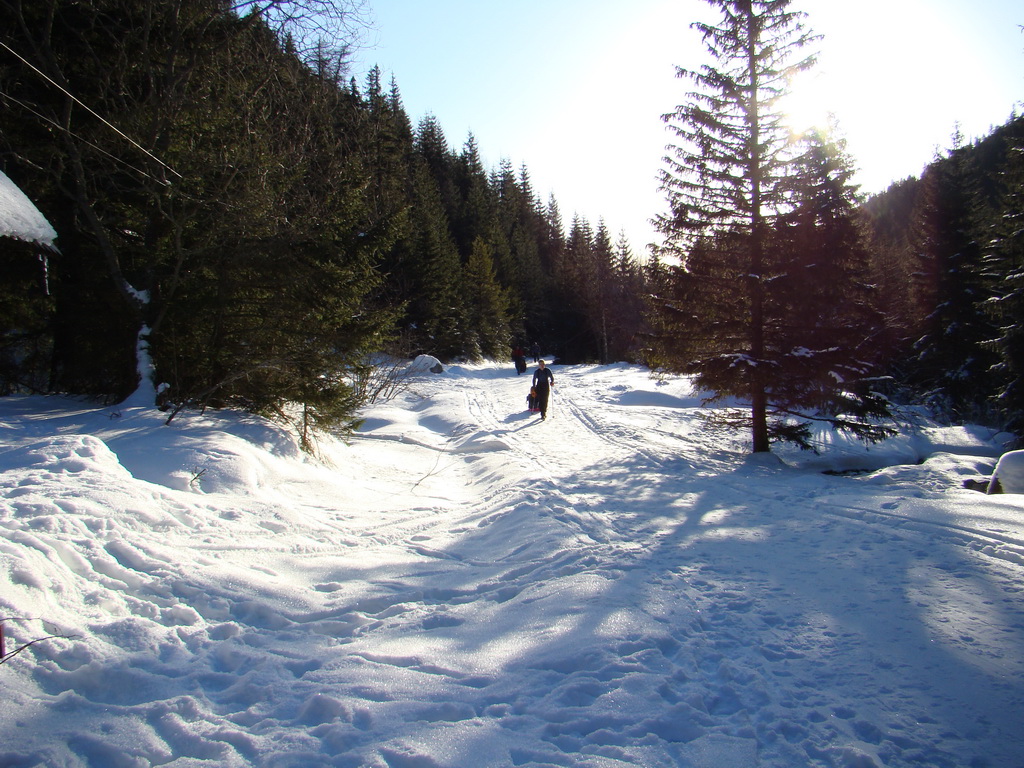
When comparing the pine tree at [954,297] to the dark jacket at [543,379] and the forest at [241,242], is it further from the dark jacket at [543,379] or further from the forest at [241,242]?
the dark jacket at [543,379]

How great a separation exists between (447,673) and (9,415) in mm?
9091

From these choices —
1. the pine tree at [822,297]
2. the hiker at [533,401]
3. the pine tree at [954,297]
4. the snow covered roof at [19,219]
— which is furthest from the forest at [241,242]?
the pine tree at [954,297]

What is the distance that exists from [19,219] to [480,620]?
5.79 meters

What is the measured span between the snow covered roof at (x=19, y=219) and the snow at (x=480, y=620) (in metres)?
2.14

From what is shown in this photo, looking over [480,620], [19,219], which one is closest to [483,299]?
[19,219]

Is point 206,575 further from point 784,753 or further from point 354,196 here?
point 354,196

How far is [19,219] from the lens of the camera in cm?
479

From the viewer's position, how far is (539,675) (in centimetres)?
306

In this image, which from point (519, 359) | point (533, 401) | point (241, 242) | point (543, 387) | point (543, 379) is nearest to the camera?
point (241, 242)

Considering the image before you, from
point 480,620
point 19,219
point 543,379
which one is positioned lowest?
point 480,620

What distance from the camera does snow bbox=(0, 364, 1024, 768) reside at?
8.22 feet

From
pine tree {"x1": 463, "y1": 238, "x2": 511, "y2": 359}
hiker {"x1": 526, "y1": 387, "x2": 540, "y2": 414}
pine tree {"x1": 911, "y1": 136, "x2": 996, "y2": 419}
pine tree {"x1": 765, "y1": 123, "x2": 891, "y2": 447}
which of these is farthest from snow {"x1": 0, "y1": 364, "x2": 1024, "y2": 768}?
pine tree {"x1": 463, "y1": 238, "x2": 511, "y2": 359}

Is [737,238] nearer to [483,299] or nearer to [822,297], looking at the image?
[822,297]

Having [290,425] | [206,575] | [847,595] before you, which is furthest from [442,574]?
[290,425]
